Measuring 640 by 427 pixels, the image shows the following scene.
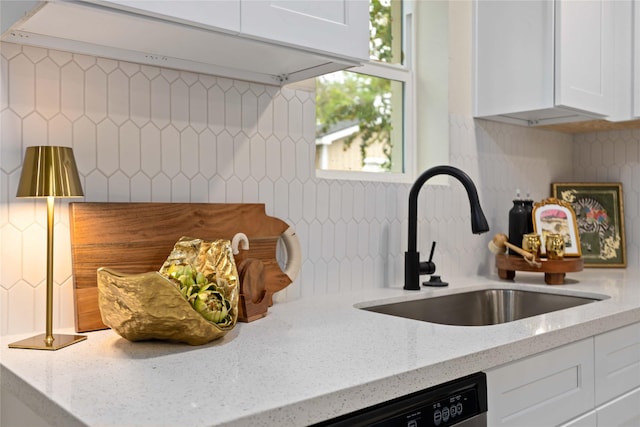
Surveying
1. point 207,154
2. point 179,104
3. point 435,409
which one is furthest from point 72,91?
point 435,409

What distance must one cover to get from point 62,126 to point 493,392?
108 cm

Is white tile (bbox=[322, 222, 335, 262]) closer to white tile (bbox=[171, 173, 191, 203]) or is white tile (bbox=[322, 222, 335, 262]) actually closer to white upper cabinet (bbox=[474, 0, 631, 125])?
white tile (bbox=[171, 173, 191, 203])

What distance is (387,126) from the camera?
91.6 inches

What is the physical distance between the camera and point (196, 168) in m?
1.53

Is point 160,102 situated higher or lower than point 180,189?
higher

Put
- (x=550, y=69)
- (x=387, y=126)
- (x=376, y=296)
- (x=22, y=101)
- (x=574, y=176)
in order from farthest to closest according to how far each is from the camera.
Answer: (x=574, y=176), (x=387, y=126), (x=550, y=69), (x=376, y=296), (x=22, y=101)

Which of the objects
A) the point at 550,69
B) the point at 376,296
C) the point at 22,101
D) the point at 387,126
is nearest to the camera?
the point at 22,101

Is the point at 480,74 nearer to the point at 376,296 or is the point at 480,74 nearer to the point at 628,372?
the point at 376,296

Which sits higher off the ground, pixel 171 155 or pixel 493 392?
pixel 171 155

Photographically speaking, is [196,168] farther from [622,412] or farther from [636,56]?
[636,56]

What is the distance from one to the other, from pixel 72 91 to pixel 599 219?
228 centimetres

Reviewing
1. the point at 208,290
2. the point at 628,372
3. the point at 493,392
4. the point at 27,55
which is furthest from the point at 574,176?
the point at 27,55

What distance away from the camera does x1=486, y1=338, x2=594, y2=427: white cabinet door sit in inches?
47.4

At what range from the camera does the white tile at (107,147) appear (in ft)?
4.49
